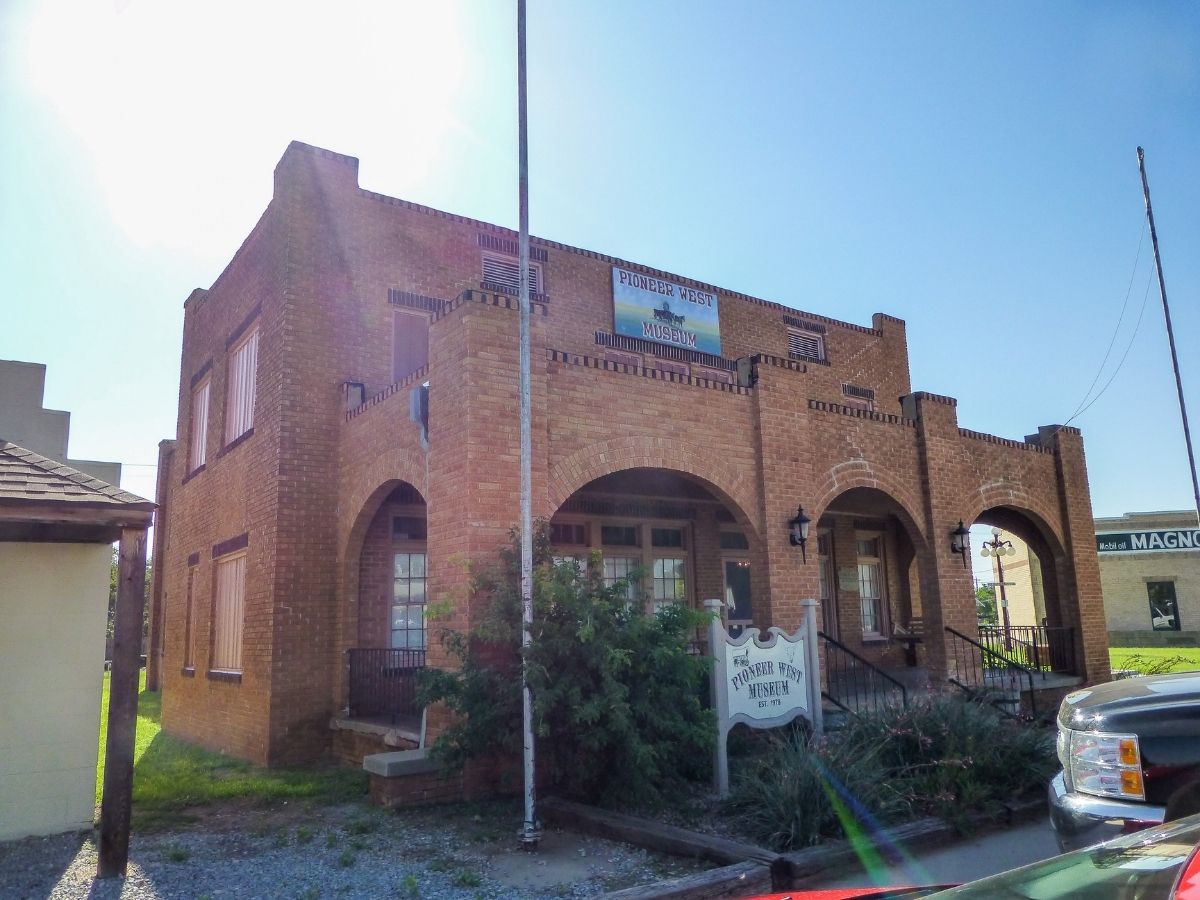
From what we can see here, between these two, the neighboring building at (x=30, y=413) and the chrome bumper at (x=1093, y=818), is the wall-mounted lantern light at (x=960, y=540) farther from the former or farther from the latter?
the neighboring building at (x=30, y=413)

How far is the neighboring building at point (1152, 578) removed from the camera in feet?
112

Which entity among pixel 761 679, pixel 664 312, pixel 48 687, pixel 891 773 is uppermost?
pixel 664 312

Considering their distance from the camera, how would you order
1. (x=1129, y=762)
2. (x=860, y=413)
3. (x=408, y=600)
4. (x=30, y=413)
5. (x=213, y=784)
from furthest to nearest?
(x=30, y=413)
(x=860, y=413)
(x=408, y=600)
(x=213, y=784)
(x=1129, y=762)

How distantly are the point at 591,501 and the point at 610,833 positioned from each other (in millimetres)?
6976

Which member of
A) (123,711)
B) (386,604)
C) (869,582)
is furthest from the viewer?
(869,582)

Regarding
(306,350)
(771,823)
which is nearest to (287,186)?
(306,350)

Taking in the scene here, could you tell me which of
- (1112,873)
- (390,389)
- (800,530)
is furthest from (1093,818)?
(390,389)

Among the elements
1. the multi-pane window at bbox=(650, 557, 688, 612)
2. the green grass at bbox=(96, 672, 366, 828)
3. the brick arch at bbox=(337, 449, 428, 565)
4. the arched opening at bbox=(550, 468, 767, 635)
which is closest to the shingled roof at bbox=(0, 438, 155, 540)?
the green grass at bbox=(96, 672, 366, 828)

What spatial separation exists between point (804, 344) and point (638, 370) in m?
7.72

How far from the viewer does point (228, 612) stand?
533 inches

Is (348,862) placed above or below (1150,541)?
below

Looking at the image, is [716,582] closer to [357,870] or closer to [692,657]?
[692,657]

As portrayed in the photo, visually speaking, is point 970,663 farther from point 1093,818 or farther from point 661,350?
point 1093,818

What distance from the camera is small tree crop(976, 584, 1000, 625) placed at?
4909cm
